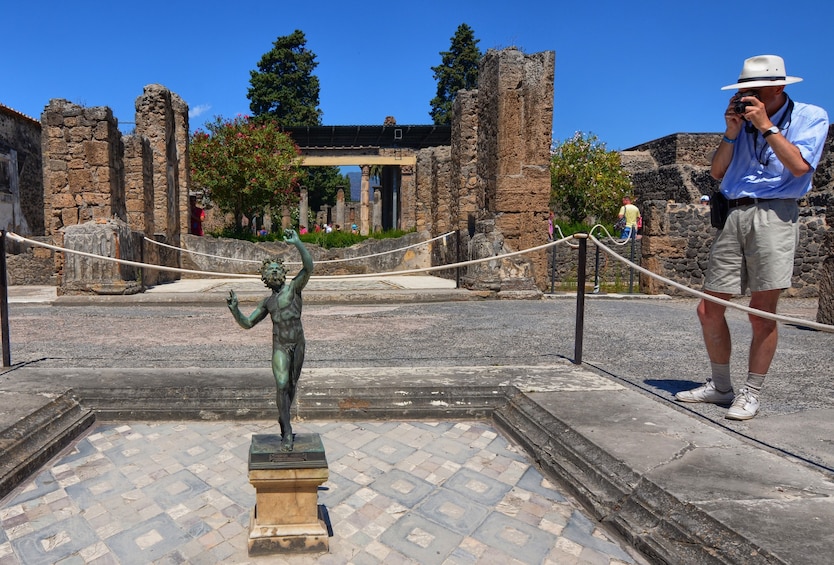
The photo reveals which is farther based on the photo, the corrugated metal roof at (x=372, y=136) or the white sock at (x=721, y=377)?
the corrugated metal roof at (x=372, y=136)

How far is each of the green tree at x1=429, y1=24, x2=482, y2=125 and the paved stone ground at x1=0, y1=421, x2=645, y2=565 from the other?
38641 millimetres

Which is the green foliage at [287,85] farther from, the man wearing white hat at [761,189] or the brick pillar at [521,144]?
the man wearing white hat at [761,189]

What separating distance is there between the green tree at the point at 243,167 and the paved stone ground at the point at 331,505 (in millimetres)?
14523

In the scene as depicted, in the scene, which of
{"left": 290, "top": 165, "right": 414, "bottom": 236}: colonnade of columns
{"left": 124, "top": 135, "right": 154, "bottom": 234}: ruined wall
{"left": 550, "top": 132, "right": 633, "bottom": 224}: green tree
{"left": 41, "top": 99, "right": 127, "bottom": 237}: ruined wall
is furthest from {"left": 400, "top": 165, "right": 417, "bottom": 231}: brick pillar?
{"left": 41, "top": 99, "right": 127, "bottom": 237}: ruined wall

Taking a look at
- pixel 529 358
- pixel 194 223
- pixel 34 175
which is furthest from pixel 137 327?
pixel 34 175

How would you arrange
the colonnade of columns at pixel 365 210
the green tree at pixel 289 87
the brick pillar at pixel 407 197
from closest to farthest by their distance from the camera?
the brick pillar at pixel 407 197
the colonnade of columns at pixel 365 210
the green tree at pixel 289 87

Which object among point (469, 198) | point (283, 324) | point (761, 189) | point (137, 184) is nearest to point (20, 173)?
point (137, 184)

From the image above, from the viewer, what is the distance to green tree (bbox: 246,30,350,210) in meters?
38.9

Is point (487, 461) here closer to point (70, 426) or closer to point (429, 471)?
point (429, 471)

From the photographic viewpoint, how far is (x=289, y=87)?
131 ft

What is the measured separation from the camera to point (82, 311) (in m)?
7.45

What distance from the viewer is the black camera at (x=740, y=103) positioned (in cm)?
Answer: 296

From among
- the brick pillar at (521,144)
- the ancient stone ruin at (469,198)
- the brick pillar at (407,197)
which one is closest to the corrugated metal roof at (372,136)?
the brick pillar at (407,197)

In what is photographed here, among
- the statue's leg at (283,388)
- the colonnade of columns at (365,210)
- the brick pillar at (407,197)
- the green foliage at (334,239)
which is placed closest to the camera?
the statue's leg at (283,388)
